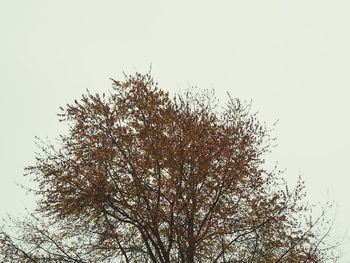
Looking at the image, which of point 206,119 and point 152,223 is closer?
point 152,223

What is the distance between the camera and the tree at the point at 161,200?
57.4 feet

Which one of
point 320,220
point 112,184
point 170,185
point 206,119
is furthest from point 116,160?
point 320,220

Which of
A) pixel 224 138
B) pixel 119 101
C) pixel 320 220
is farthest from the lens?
pixel 119 101

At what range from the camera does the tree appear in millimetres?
17484

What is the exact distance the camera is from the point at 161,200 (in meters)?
18.5

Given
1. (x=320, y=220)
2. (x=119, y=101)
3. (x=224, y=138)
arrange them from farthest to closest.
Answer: (x=119, y=101)
(x=224, y=138)
(x=320, y=220)

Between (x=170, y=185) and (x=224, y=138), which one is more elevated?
(x=224, y=138)

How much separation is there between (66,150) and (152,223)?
4651 millimetres

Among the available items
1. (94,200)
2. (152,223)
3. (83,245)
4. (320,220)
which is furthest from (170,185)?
(320,220)

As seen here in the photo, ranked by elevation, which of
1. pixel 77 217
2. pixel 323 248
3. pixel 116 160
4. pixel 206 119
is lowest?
pixel 323 248

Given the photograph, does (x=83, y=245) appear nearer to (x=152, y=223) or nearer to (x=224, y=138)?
(x=152, y=223)

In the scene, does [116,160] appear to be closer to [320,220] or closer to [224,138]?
[224,138]

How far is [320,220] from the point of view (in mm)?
17078

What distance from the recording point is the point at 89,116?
63.2 feet
